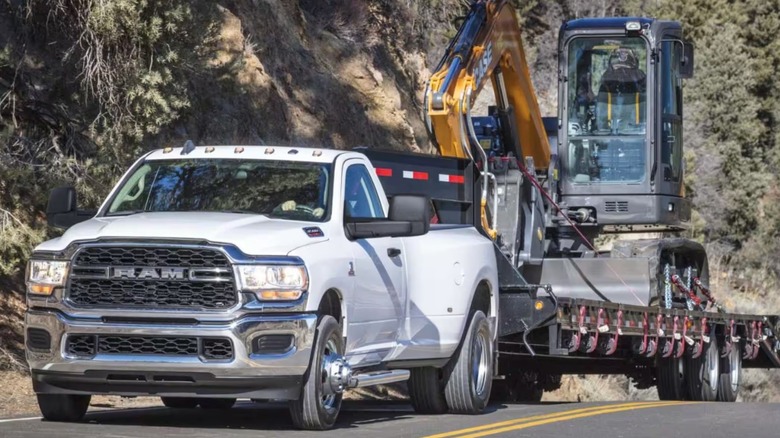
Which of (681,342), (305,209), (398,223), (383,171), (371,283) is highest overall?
(383,171)

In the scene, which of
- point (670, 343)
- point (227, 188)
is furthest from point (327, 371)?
point (670, 343)

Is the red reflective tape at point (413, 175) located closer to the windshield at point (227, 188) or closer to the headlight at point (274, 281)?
the windshield at point (227, 188)

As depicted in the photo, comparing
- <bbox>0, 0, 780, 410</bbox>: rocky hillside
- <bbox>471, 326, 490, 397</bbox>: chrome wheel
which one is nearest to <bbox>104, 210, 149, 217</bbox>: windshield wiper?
<bbox>471, 326, 490, 397</bbox>: chrome wheel

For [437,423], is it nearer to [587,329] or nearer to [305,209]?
[305,209]

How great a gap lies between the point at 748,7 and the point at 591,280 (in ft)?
145

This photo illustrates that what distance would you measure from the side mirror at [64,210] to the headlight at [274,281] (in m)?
1.93

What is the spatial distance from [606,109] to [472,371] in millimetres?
7056

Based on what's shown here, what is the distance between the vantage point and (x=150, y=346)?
991 centimetres

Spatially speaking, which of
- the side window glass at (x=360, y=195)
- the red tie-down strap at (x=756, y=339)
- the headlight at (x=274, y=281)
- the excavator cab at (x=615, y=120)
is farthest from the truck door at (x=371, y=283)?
the red tie-down strap at (x=756, y=339)

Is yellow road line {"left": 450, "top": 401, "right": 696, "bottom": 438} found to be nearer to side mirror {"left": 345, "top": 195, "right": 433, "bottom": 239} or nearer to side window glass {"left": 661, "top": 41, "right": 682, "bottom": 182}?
side mirror {"left": 345, "top": 195, "right": 433, "bottom": 239}

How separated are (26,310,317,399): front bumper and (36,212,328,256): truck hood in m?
0.50

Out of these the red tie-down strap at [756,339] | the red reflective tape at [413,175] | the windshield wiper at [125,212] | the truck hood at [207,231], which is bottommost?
the red tie-down strap at [756,339]

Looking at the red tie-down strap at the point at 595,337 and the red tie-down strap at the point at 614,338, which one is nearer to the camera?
the red tie-down strap at the point at 595,337

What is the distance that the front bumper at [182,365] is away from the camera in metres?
9.81
